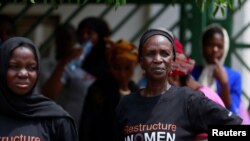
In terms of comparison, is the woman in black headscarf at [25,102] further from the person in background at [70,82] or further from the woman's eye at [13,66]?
the person in background at [70,82]

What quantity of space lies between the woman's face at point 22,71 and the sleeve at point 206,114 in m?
0.87

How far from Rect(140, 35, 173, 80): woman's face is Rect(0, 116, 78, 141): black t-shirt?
20.7 inches

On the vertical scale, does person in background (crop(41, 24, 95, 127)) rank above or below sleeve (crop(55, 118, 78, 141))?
above

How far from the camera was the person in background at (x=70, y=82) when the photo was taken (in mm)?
6367

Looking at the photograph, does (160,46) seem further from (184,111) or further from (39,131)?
(39,131)

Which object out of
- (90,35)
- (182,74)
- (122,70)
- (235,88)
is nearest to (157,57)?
(182,74)

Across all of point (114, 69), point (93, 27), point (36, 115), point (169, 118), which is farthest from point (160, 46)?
point (93, 27)

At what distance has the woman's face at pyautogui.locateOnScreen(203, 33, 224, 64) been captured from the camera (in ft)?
19.5

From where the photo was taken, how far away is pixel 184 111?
4.28m

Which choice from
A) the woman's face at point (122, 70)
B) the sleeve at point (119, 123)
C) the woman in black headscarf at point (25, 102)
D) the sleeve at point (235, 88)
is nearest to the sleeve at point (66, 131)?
the woman in black headscarf at point (25, 102)

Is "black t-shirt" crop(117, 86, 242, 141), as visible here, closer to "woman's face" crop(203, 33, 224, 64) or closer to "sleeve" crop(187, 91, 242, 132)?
"sleeve" crop(187, 91, 242, 132)

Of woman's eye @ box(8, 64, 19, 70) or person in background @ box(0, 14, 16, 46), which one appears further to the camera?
person in background @ box(0, 14, 16, 46)

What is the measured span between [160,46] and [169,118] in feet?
1.35

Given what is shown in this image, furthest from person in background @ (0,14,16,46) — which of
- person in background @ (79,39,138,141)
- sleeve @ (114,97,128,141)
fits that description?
Result: sleeve @ (114,97,128,141)
